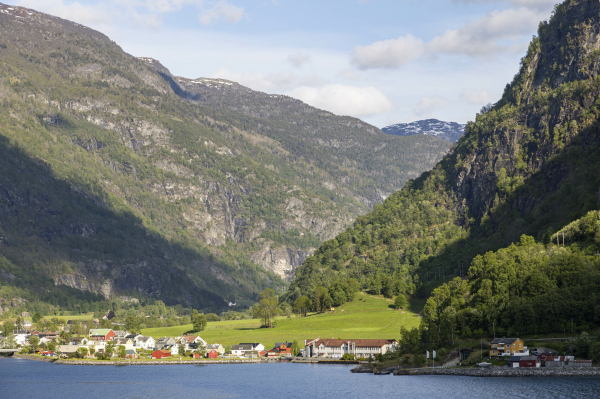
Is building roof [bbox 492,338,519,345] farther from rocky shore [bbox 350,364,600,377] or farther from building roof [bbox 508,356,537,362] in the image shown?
rocky shore [bbox 350,364,600,377]

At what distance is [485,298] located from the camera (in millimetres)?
180375

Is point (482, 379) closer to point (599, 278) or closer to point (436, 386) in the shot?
point (436, 386)

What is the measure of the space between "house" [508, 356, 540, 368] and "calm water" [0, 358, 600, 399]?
19.6ft

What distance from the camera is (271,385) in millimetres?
156125

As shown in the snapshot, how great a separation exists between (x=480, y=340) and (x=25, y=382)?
9949 cm

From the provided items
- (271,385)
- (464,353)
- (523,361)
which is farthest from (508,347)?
(271,385)

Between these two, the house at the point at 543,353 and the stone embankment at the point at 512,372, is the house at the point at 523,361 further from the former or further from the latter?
the stone embankment at the point at 512,372

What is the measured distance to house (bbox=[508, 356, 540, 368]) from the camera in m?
149

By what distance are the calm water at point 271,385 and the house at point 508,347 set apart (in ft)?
31.0

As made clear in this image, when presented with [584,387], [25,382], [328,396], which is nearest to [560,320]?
[584,387]

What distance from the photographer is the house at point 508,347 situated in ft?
501

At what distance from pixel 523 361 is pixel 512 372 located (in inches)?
130

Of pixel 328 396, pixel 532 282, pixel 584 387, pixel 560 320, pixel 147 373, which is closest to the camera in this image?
pixel 584 387

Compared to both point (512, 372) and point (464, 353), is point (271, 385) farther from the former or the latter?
point (512, 372)
